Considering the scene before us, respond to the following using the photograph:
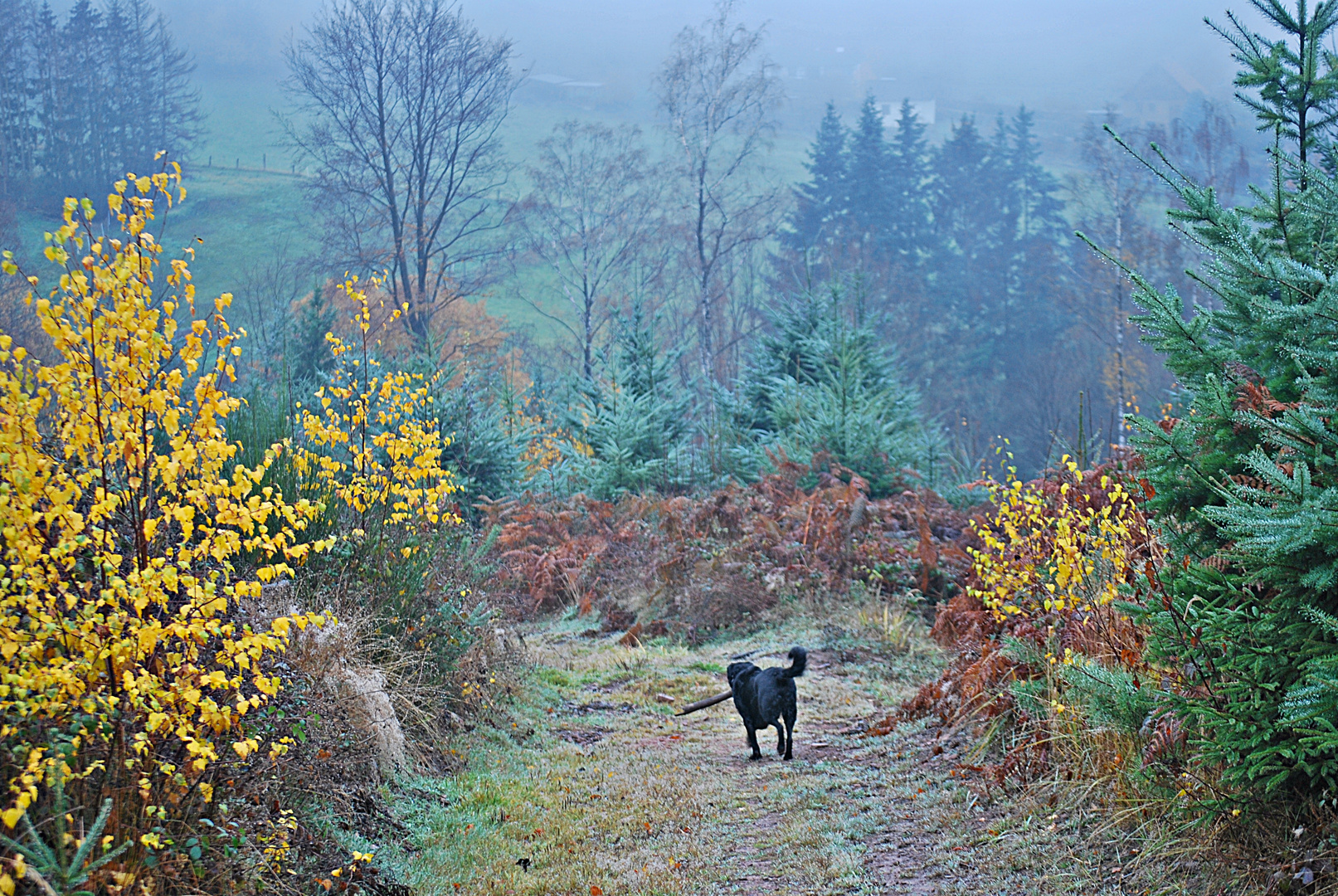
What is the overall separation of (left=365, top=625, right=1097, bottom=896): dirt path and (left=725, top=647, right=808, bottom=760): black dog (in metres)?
0.16

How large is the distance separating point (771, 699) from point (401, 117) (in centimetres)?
2431

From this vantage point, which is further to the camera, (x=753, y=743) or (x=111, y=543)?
(x=753, y=743)

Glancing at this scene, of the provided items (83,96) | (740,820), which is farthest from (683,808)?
(83,96)

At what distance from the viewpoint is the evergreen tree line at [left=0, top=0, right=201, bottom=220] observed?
25.9 m

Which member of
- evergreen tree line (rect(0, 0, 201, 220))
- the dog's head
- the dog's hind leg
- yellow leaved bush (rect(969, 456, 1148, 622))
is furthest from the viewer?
evergreen tree line (rect(0, 0, 201, 220))

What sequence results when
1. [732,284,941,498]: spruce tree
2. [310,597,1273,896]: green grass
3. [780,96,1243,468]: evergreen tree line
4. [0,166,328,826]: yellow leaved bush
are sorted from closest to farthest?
[0,166,328,826]: yellow leaved bush → [310,597,1273,896]: green grass → [732,284,941,498]: spruce tree → [780,96,1243,468]: evergreen tree line

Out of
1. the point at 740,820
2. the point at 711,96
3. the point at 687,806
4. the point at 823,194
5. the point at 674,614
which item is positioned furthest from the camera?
the point at 823,194

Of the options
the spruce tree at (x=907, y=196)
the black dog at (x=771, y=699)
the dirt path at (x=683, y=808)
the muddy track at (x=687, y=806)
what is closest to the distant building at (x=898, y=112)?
the spruce tree at (x=907, y=196)

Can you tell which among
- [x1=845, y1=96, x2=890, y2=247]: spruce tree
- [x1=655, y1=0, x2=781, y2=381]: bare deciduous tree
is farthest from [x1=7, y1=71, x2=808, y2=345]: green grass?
[x1=655, y1=0, x2=781, y2=381]: bare deciduous tree

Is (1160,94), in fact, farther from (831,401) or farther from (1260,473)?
(1260,473)

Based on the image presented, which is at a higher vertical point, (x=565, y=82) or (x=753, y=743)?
(x=565, y=82)

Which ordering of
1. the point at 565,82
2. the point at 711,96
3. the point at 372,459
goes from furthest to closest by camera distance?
1. the point at 565,82
2. the point at 711,96
3. the point at 372,459

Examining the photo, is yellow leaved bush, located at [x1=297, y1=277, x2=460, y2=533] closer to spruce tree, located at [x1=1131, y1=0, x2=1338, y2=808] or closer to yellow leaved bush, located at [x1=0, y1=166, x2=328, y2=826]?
yellow leaved bush, located at [x1=0, y1=166, x2=328, y2=826]

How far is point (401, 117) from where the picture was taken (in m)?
25.7
